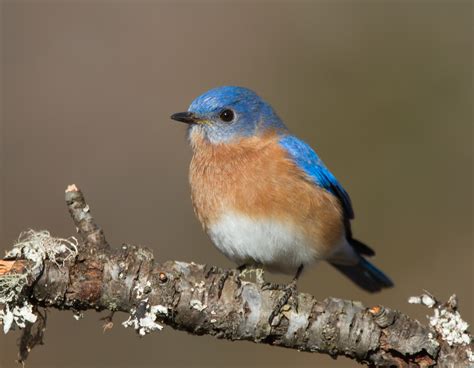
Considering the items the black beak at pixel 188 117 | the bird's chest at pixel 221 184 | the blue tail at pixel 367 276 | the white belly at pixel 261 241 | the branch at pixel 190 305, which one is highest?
the black beak at pixel 188 117

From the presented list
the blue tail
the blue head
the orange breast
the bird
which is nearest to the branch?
the bird

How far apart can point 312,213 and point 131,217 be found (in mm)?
3881

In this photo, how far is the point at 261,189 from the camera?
18.7 ft

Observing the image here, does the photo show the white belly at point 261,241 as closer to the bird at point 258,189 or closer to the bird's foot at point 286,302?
the bird at point 258,189

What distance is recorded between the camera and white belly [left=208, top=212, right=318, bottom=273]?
5.64m

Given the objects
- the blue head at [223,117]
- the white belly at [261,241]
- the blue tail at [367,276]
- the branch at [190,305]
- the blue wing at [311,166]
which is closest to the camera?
the branch at [190,305]

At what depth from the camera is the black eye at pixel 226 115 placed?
21.0 feet

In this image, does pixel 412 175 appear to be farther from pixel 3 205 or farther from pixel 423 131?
pixel 3 205

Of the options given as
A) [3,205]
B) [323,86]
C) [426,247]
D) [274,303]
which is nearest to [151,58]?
[323,86]

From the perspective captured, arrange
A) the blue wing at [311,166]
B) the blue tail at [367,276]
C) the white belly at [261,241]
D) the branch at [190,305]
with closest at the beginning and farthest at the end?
the branch at [190,305] < the white belly at [261,241] < the blue wing at [311,166] < the blue tail at [367,276]

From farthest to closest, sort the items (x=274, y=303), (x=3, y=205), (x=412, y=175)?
(x=412, y=175) → (x=3, y=205) → (x=274, y=303)

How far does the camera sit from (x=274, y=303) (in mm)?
4605

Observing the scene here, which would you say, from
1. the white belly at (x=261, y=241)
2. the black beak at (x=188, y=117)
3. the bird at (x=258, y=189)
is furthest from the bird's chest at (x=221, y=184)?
the black beak at (x=188, y=117)

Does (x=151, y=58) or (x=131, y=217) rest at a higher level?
(x=151, y=58)
